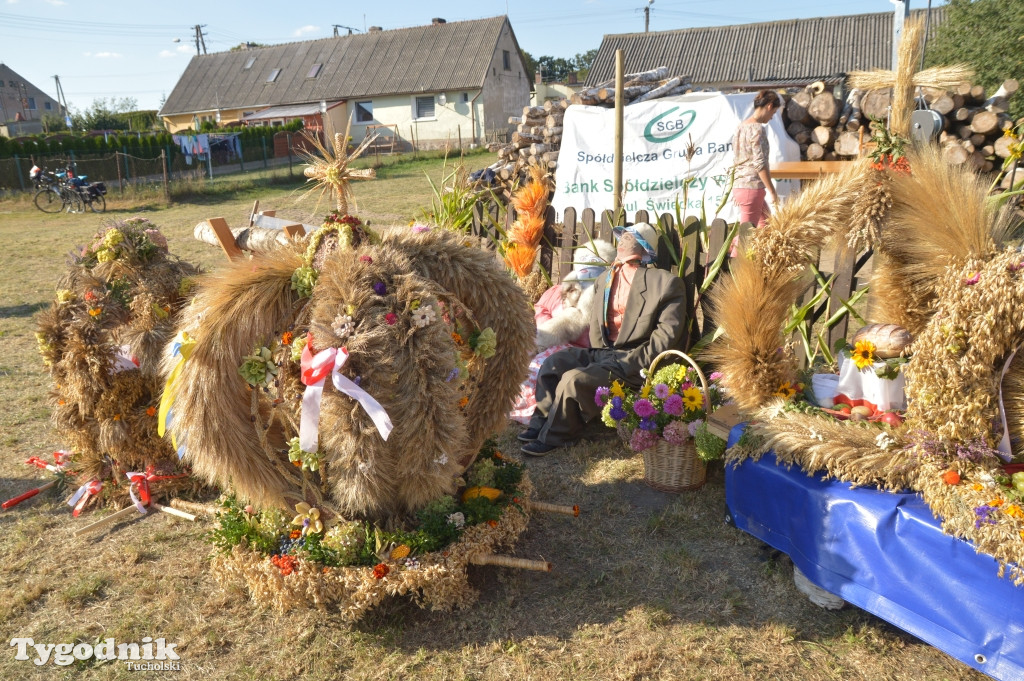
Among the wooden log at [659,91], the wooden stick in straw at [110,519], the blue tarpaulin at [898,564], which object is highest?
the wooden log at [659,91]

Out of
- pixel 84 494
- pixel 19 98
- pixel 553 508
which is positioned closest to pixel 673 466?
pixel 553 508

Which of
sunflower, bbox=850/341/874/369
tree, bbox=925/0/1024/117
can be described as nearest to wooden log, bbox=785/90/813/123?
sunflower, bbox=850/341/874/369

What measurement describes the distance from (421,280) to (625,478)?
6.52ft

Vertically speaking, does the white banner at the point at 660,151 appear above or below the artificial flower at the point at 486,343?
above

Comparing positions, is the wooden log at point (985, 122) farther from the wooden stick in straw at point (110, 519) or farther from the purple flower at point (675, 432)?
the wooden stick in straw at point (110, 519)

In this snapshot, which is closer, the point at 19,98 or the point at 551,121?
the point at 551,121

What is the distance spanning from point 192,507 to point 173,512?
0.11m

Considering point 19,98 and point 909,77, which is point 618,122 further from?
point 19,98

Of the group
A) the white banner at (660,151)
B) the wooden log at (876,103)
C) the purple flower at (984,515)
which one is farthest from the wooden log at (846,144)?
the purple flower at (984,515)

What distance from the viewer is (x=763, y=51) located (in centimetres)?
2989

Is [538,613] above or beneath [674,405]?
beneath

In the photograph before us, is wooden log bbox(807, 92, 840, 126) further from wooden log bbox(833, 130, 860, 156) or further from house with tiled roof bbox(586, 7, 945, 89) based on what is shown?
house with tiled roof bbox(586, 7, 945, 89)

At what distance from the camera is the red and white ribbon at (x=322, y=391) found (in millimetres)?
2414

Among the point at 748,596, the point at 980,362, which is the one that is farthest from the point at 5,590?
the point at 980,362
